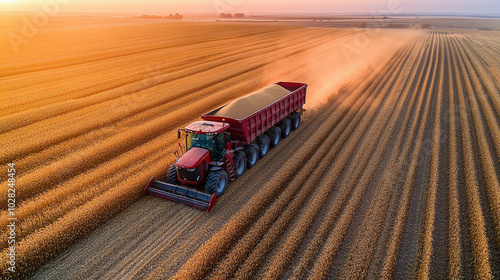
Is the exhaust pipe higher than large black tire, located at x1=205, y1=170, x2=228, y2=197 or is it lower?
lower

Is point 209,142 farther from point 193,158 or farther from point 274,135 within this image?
point 274,135

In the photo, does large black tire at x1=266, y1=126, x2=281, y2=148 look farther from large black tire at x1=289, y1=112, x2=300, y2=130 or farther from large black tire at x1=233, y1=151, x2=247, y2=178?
large black tire at x1=233, y1=151, x2=247, y2=178

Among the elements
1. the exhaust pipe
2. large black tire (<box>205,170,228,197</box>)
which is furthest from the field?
large black tire (<box>205,170,228,197</box>)

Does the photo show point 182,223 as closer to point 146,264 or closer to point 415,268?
point 146,264

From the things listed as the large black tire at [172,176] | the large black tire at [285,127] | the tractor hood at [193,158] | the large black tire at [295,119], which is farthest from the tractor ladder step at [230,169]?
the large black tire at [295,119]

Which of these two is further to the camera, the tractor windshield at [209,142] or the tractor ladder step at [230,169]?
the tractor ladder step at [230,169]

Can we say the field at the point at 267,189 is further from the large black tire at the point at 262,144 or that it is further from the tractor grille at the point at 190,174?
the tractor grille at the point at 190,174
